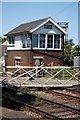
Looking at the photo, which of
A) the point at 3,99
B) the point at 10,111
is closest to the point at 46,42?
the point at 3,99

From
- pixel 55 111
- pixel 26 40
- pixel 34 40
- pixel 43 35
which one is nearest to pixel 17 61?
pixel 26 40

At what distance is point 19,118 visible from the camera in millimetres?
10812

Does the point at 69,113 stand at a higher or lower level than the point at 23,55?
lower

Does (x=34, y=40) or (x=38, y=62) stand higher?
(x=34, y=40)

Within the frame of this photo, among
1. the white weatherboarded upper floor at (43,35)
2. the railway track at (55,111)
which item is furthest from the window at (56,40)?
the railway track at (55,111)

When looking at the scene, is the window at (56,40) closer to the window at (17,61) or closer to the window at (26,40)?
the window at (26,40)

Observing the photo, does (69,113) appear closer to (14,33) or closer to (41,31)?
(41,31)

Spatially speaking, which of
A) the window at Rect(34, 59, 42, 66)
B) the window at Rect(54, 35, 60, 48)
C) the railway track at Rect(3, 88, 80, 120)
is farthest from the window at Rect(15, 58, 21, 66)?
the railway track at Rect(3, 88, 80, 120)

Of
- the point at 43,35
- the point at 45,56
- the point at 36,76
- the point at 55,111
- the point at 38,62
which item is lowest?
the point at 55,111

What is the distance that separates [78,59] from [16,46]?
8.60m

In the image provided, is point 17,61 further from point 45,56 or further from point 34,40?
point 34,40

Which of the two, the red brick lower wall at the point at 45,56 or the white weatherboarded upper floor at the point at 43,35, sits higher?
the white weatherboarded upper floor at the point at 43,35

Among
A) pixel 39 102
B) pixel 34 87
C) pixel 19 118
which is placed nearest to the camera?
pixel 19 118

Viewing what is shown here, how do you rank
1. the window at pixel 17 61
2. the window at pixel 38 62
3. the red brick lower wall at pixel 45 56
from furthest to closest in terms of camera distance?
the window at pixel 17 61 → the red brick lower wall at pixel 45 56 → the window at pixel 38 62
